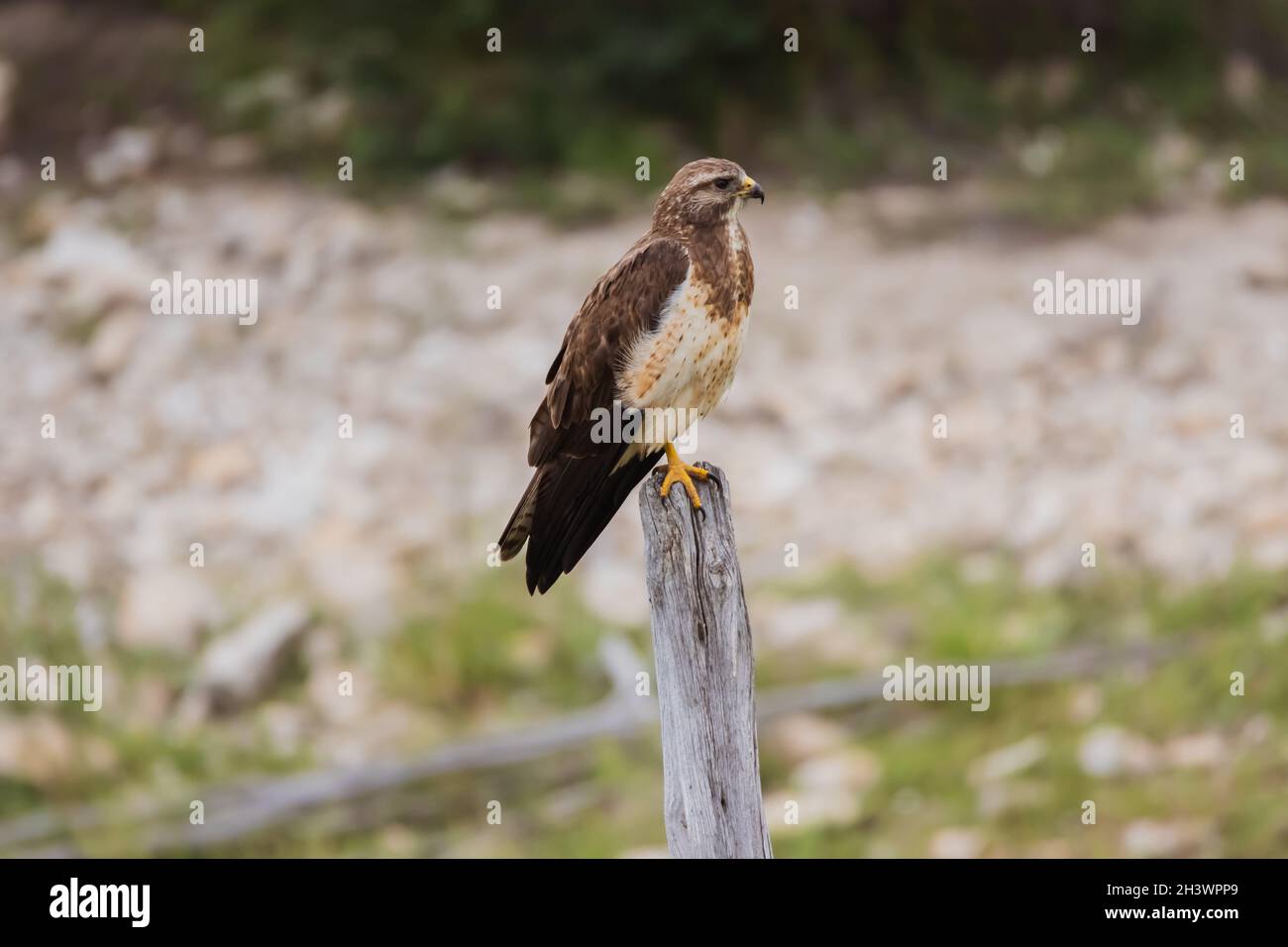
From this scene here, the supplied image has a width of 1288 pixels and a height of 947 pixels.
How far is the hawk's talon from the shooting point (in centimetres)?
372

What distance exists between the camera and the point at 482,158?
33.4ft

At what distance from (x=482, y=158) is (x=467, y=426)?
7.98ft

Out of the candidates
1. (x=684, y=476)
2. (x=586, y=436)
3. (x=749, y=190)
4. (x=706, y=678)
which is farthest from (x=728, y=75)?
(x=706, y=678)

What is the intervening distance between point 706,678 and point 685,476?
50 centimetres

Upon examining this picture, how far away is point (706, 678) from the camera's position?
11.8 feet

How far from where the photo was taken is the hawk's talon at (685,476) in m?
3.72

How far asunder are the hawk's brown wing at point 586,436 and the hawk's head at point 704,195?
0.14 meters

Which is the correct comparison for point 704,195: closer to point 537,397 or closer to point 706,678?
point 706,678

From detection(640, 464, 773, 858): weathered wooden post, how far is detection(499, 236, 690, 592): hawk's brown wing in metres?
0.38

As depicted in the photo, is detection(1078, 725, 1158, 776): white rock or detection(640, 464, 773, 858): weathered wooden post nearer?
detection(640, 464, 773, 858): weathered wooden post

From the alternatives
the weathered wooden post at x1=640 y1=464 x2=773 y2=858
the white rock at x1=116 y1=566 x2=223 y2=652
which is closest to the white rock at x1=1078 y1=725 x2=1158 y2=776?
the weathered wooden post at x1=640 y1=464 x2=773 y2=858

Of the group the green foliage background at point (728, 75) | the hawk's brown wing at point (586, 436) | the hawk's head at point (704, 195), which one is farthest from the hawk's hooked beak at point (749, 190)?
the green foliage background at point (728, 75)

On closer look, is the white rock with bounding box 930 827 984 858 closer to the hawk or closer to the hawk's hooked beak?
the hawk

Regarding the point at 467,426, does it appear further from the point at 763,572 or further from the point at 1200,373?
the point at 1200,373
